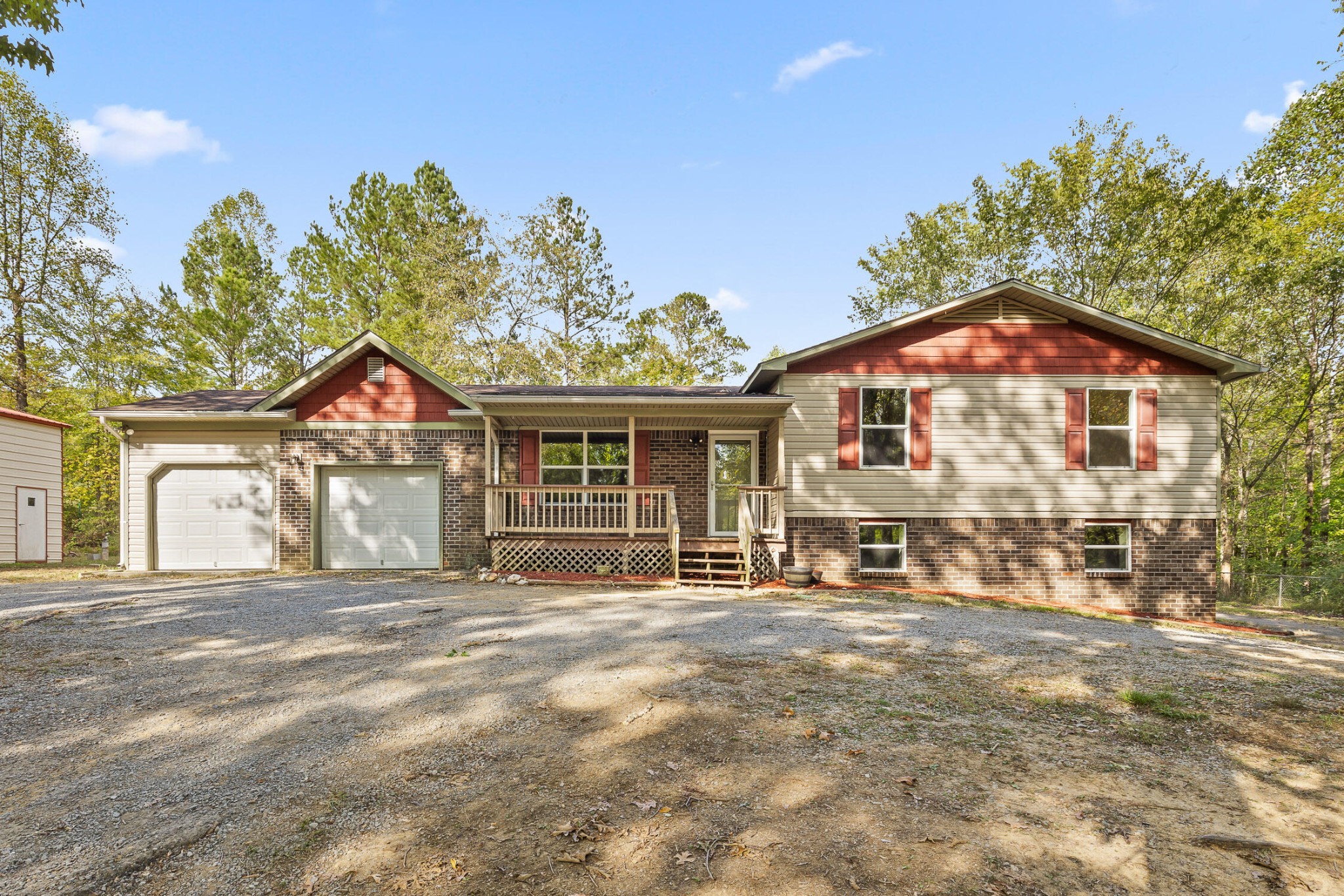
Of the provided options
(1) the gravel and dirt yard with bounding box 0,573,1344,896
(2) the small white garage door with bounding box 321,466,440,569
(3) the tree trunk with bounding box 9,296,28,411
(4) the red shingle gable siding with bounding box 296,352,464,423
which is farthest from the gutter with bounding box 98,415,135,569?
(3) the tree trunk with bounding box 9,296,28,411

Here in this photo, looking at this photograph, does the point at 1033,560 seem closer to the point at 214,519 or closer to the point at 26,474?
the point at 214,519

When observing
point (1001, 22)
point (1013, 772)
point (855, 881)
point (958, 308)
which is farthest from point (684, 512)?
point (1001, 22)

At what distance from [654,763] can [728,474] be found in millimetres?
10239

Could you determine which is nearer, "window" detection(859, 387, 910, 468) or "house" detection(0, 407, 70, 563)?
"window" detection(859, 387, 910, 468)

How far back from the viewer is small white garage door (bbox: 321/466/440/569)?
42.1 ft

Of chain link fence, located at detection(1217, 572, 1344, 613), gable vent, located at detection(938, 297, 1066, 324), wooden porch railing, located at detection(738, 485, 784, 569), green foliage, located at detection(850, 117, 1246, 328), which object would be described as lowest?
chain link fence, located at detection(1217, 572, 1344, 613)

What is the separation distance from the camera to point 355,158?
86.8 ft

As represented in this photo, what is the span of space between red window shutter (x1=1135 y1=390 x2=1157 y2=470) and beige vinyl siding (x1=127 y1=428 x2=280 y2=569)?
56.4ft

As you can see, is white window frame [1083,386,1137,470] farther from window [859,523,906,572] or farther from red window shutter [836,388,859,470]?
red window shutter [836,388,859,470]

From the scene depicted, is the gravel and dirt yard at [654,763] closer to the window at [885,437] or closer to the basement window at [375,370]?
the window at [885,437]

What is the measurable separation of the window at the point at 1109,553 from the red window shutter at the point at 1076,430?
1.27m

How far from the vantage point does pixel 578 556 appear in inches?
488

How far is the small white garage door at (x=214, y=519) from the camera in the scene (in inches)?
504

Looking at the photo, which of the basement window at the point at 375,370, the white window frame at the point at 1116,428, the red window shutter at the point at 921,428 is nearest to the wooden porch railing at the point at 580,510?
→ the basement window at the point at 375,370
